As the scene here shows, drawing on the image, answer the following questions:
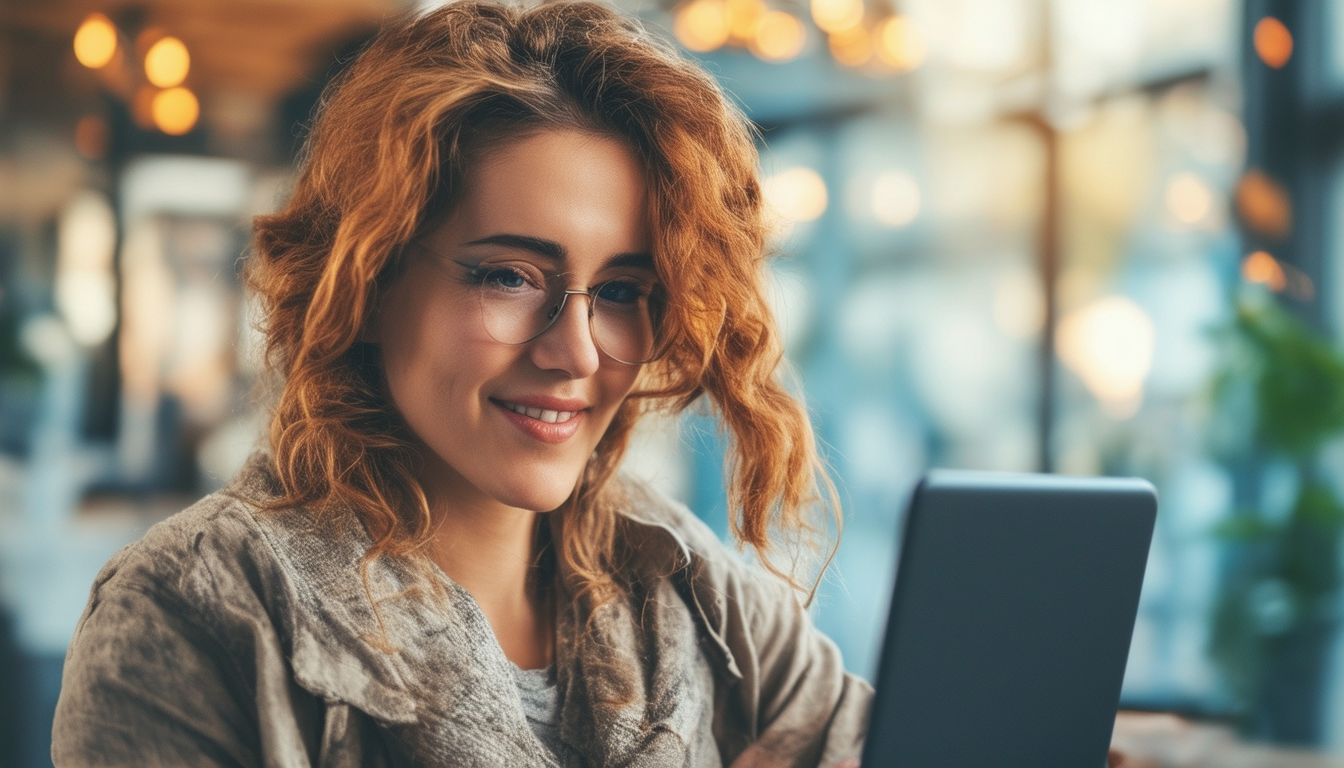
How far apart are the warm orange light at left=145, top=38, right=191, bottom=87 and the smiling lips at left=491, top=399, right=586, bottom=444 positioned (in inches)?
148

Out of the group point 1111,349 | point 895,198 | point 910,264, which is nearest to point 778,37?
point 895,198

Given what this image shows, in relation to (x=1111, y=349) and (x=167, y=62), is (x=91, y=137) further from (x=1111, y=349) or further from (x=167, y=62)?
(x=1111, y=349)

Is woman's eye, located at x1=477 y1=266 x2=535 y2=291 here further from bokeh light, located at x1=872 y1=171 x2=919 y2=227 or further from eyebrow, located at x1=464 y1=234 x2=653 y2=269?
bokeh light, located at x1=872 y1=171 x2=919 y2=227

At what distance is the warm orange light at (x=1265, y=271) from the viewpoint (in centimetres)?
365

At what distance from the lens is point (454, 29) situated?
119cm

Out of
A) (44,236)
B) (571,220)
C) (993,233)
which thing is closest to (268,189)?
(44,236)

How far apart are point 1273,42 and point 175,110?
3.97m

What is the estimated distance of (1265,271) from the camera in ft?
12.2

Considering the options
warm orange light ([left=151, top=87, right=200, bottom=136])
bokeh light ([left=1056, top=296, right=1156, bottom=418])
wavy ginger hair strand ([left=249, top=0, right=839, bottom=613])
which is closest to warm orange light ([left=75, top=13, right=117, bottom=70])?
warm orange light ([left=151, top=87, right=200, bottom=136])

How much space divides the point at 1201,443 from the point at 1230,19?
1.47 meters

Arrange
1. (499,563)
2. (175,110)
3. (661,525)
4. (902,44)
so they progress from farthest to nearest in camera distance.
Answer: (902,44) < (175,110) < (661,525) < (499,563)

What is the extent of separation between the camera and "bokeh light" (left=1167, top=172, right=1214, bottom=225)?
400cm

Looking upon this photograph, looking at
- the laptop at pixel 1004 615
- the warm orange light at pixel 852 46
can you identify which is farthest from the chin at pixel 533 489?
the warm orange light at pixel 852 46

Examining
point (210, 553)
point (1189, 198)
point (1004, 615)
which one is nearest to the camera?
point (1004, 615)
